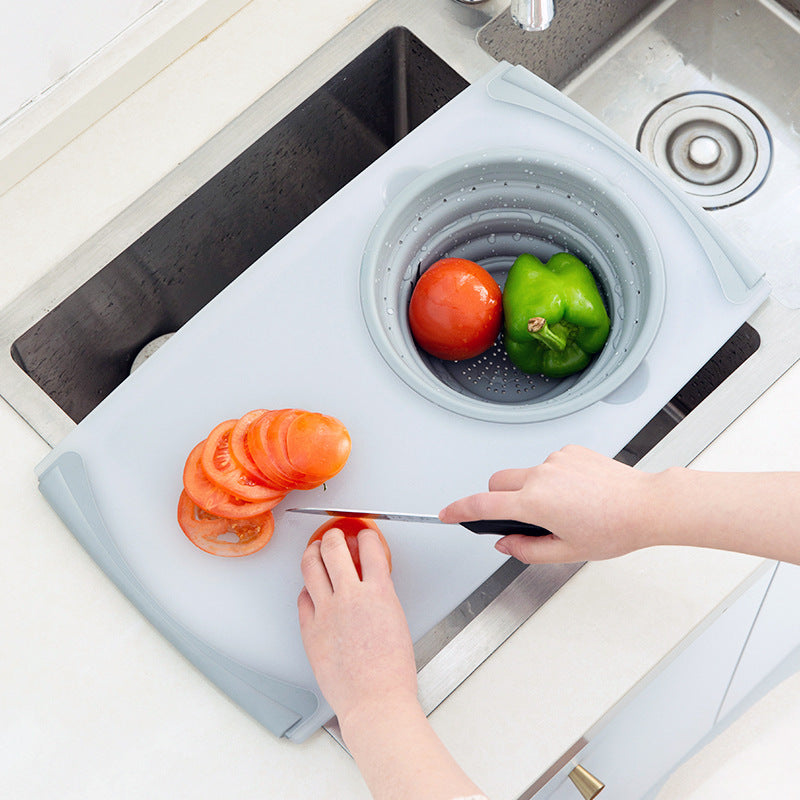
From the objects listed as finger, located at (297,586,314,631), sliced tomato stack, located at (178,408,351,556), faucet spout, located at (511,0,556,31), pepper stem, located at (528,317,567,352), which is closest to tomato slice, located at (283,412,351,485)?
sliced tomato stack, located at (178,408,351,556)

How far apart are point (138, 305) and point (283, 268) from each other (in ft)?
Answer: 0.84

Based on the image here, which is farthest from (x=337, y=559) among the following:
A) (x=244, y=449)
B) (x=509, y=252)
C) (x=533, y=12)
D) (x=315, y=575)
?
(x=533, y=12)

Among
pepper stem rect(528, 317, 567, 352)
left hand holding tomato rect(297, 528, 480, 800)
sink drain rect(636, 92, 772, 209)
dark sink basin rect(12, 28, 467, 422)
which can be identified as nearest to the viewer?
left hand holding tomato rect(297, 528, 480, 800)

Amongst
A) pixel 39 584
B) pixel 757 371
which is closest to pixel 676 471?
pixel 757 371

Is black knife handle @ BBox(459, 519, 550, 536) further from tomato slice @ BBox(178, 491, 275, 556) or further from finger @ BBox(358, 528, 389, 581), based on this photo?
tomato slice @ BBox(178, 491, 275, 556)

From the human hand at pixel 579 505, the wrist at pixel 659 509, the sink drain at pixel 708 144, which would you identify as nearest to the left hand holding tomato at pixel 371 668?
the human hand at pixel 579 505

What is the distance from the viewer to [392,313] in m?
0.92

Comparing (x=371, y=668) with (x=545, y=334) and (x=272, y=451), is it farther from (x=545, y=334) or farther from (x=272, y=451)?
(x=545, y=334)

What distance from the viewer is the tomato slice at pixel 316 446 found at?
765mm

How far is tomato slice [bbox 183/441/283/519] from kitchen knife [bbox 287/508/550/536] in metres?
0.05

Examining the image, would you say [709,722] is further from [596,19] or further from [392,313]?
[596,19]

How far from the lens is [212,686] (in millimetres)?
826

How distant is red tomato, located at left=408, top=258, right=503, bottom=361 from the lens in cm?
88

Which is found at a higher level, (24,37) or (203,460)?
(24,37)
